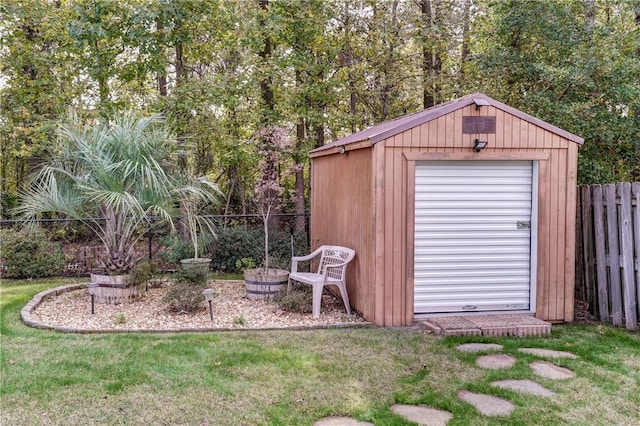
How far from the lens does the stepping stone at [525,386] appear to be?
11.9 feet

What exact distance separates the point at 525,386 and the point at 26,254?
24.8ft

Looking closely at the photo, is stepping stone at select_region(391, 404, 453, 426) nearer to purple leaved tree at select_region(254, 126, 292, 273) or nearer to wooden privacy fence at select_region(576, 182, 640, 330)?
wooden privacy fence at select_region(576, 182, 640, 330)

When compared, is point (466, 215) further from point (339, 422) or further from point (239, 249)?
point (239, 249)

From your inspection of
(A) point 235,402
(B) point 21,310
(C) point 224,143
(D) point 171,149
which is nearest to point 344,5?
(C) point 224,143

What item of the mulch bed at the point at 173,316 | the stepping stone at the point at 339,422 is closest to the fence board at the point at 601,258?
the mulch bed at the point at 173,316

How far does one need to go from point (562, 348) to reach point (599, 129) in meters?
3.77

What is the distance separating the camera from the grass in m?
3.25

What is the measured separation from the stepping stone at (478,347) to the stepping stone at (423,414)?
134 centimetres

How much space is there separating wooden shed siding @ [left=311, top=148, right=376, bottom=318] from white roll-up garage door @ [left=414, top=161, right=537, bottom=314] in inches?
21.1

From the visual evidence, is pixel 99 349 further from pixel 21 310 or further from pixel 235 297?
pixel 235 297

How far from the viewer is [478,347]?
4.66 m

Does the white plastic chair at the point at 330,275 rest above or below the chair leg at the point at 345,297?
above

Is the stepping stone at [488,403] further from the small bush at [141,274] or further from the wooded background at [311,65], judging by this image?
the wooded background at [311,65]

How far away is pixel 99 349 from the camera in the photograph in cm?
450
